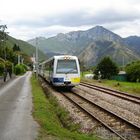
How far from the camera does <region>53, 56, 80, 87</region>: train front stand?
A: 34.9m

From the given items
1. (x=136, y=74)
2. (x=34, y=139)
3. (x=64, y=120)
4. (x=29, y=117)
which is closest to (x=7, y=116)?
(x=29, y=117)

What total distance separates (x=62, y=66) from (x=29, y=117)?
750 inches

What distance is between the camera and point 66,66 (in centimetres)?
3538

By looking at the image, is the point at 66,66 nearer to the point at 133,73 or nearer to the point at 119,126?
the point at 119,126

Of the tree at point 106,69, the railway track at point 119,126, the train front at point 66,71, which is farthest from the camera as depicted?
the tree at point 106,69

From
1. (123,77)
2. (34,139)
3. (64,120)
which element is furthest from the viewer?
(123,77)

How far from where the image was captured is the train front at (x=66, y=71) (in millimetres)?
34875

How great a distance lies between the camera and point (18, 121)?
1519 cm

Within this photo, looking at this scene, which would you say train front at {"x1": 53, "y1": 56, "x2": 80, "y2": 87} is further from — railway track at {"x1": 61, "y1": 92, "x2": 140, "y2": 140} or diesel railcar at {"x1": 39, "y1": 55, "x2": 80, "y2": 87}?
railway track at {"x1": 61, "y1": 92, "x2": 140, "y2": 140}

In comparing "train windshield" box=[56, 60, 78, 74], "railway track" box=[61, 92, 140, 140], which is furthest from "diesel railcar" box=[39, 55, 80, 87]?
"railway track" box=[61, 92, 140, 140]

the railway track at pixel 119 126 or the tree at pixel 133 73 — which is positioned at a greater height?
the tree at pixel 133 73

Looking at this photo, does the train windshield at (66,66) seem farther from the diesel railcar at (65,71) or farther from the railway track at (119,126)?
the railway track at (119,126)

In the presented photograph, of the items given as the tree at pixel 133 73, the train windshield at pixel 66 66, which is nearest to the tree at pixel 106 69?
the tree at pixel 133 73

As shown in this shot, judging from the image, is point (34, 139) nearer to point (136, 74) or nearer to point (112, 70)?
point (136, 74)
